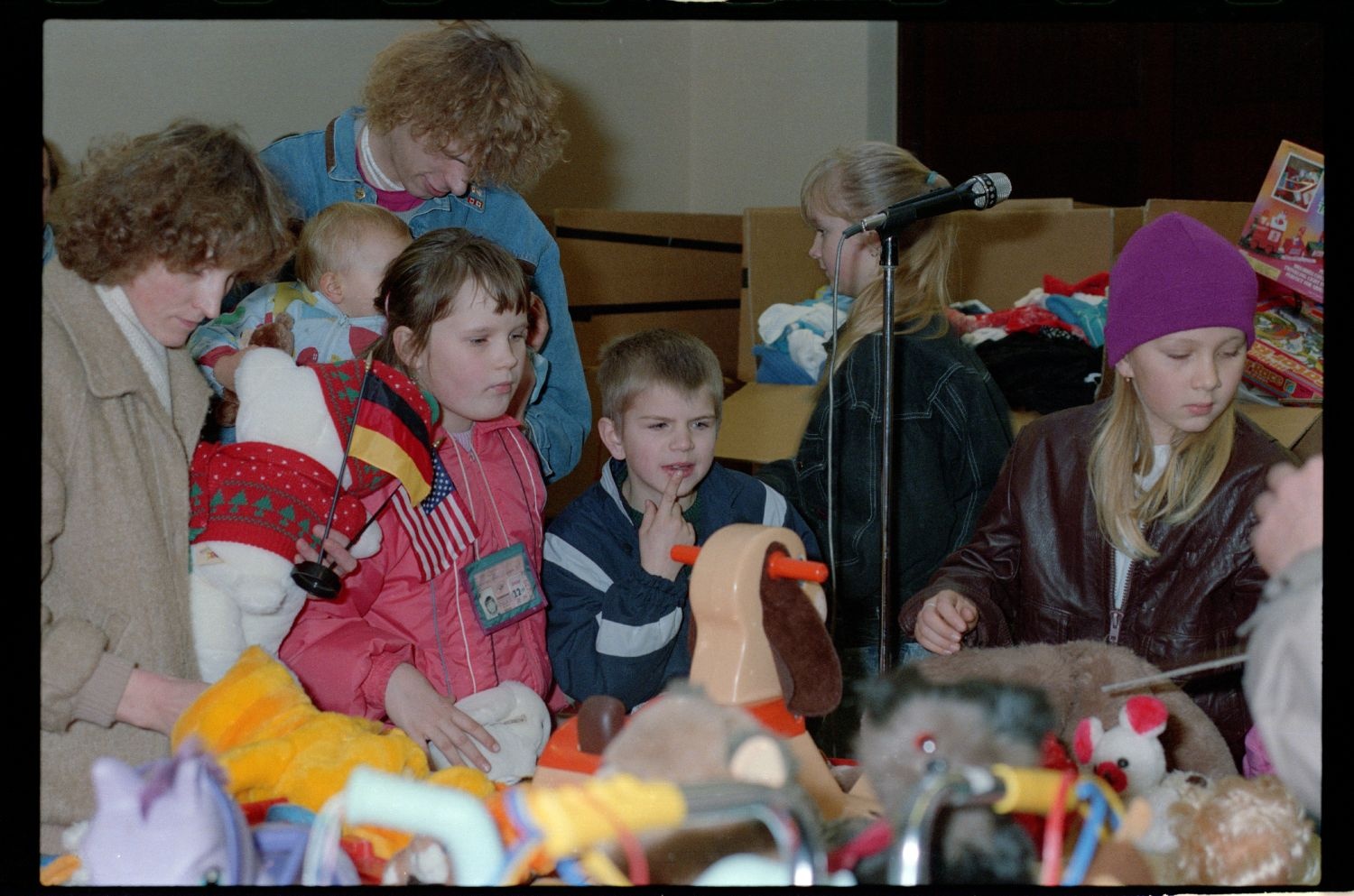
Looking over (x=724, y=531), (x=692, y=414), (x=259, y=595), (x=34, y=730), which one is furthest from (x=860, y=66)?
(x=34, y=730)

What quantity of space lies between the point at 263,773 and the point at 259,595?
13 centimetres

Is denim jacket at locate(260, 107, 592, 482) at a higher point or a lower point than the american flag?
higher

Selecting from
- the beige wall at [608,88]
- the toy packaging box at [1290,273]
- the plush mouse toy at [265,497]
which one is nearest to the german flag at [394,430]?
the plush mouse toy at [265,497]

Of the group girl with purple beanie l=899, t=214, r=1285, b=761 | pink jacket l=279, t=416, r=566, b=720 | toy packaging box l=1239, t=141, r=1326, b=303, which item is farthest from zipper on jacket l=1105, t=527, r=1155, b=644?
pink jacket l=279, t=416, r=566, b=720

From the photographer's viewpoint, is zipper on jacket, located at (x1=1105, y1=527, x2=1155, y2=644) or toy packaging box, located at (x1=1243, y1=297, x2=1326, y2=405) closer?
zipper on jacket, located at (x1=1105, y1=527, x2=1155, y2=644)

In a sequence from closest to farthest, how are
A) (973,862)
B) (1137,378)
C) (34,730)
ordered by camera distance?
1. (973,862)
2. (34,730)
3. (1137,378)

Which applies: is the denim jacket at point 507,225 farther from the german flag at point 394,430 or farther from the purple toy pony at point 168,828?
the purple toy pony at point 168,828

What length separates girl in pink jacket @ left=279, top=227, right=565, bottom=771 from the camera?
890 mm

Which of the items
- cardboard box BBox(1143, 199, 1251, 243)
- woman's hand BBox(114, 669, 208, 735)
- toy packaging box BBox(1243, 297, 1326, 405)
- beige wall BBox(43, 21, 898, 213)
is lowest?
woman's hand BBox(114, 669, 208, 735)

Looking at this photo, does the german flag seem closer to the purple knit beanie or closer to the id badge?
the id badge

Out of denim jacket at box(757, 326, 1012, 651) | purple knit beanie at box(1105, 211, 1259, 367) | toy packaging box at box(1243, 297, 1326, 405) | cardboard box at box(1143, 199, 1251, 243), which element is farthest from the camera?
cardboard box at box(1143, 199, 1251, 243)

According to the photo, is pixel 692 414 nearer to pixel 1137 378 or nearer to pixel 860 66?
pixel 1137 378

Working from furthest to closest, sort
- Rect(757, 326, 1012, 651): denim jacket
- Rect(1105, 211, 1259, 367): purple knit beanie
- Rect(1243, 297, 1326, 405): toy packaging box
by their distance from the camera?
Rect(1243, 297, 1326, 405): toy packaging box
Rect(757, 326, 1012, 651): denim jacket
Rect(1105, 211, 1259, 367): purple knit beanie
